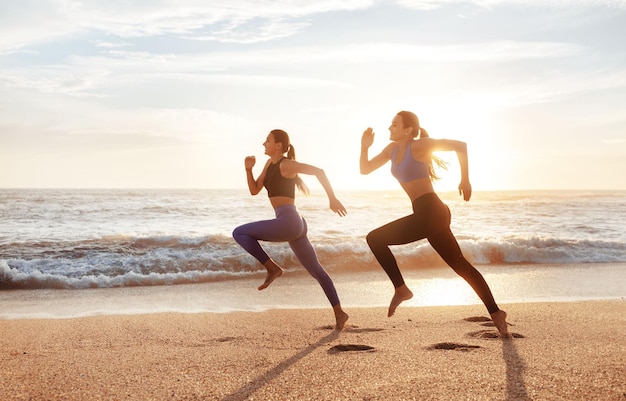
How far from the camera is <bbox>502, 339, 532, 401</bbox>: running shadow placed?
3721 millimetres

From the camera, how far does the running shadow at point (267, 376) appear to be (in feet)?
12.7

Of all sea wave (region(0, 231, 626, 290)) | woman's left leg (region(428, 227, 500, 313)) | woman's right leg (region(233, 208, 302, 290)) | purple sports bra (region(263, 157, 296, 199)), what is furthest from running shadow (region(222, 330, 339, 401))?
sea wave (region(0, 231, 626, 290))

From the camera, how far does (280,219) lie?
6.28 m

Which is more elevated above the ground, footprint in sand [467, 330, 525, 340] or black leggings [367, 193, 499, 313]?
black leggings [367, 193, 499, 313]

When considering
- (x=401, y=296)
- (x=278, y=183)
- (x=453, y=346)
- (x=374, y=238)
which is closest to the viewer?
(x=453, y=346)

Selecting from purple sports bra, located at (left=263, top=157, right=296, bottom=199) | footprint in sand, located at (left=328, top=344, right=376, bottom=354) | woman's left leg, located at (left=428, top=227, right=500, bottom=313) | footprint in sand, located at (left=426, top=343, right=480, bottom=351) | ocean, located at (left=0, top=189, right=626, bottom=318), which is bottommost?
ocean, located at (left=0, top=189, right=626, bottom=318)

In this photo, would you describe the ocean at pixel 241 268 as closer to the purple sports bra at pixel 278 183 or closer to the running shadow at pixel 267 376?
the purple sports bra at pixel 278 183

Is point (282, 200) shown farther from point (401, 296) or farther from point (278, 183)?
point (401, 296)

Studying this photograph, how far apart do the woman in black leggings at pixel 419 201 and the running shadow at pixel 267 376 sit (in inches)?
34.6

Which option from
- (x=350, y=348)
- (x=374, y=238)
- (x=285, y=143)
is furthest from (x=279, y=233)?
(x=350, y=348)

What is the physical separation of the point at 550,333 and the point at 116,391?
407cm

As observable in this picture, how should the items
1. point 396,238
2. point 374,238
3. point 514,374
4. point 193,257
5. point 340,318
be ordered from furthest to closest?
point 193,257, point 340,318, point 374,238, point 396,238, point 514,374

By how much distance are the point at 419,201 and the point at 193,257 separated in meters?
9.26

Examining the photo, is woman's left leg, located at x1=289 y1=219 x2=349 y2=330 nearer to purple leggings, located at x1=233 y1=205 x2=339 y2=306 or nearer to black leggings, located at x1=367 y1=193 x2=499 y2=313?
purple leggings, located at x1=233 y1=205 x2=339 y2=306
